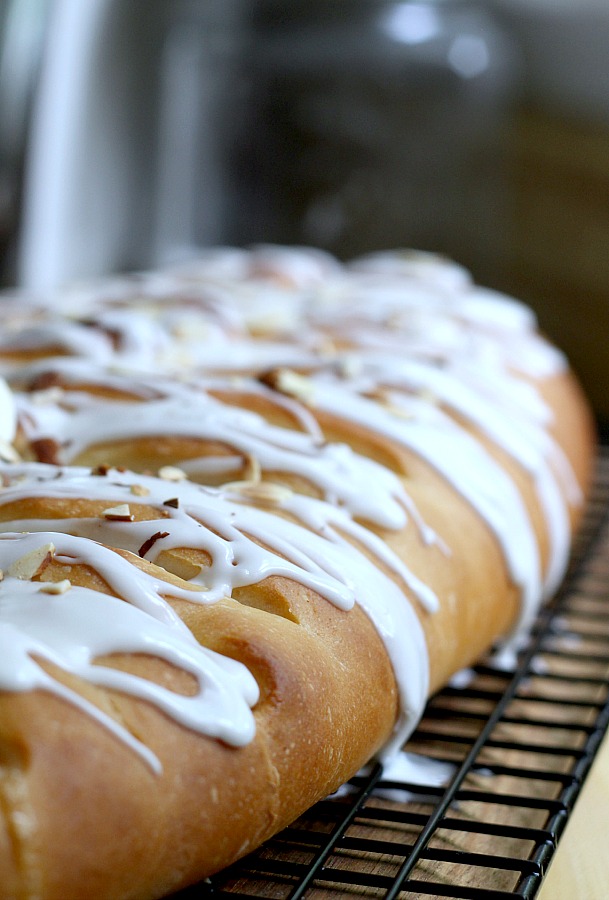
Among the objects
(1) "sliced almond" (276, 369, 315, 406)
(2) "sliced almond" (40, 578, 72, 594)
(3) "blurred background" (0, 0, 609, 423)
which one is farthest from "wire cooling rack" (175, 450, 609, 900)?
(3) "blurred background" (0, 0, 609, 423)

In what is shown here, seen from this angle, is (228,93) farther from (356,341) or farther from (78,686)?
(78,686)

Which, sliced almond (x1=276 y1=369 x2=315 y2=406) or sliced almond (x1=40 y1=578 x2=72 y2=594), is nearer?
sliced almond (x1=40 y1=578 x2=72 y2=594)

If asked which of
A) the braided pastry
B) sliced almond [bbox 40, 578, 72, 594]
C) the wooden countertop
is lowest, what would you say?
the wooden countertop

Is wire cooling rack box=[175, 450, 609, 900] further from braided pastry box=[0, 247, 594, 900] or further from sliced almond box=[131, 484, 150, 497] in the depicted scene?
sliced almond box=[131, 484, 150, 497]

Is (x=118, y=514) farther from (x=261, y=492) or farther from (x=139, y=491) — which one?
(x=261, y=492)

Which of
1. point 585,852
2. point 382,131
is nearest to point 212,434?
point 585,852
